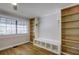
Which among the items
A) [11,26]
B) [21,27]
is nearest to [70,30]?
[21,27]

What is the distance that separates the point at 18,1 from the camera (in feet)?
2.93

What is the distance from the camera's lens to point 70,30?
120cm

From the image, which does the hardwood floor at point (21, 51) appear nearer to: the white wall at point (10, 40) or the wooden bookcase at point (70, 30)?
the white wall at point (10, 40)

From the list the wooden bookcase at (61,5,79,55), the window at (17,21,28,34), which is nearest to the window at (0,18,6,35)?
the window at (17,21,28,34)

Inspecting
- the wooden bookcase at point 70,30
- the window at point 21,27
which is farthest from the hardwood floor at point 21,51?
the wooden bookcase at point 70,30

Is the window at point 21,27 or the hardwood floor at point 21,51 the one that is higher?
the window at point 21,27

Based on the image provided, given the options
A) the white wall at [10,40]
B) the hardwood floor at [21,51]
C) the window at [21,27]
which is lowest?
the hardwood floor at [21,51]

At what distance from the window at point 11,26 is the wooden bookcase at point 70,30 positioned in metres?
0.69

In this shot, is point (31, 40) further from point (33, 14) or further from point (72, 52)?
point (72, 52)

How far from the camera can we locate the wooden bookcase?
116 centimetres

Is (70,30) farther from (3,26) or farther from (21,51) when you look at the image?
(3,26)

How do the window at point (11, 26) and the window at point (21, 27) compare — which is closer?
the window at point (11, 26)

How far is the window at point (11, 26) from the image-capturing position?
1044mm
